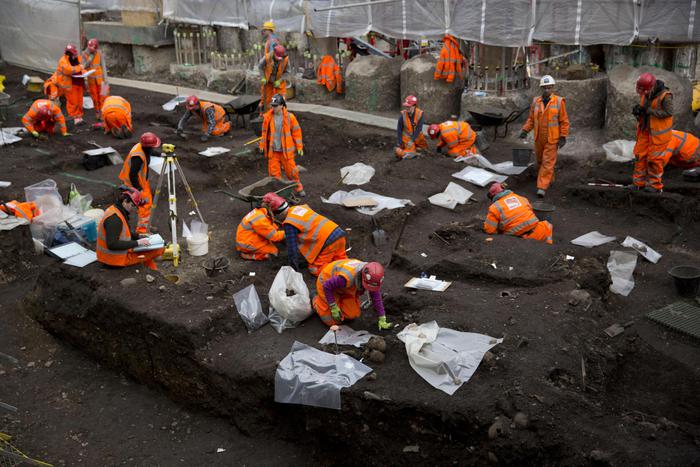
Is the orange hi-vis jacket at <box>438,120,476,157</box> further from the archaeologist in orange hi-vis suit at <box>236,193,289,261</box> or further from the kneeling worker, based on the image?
the kneeling worker

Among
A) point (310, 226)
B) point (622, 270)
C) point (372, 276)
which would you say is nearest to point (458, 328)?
point (372, 276)

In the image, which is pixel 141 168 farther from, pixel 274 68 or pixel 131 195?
pixel 274 68

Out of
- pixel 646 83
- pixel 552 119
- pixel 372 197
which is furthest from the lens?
pixel 372 197

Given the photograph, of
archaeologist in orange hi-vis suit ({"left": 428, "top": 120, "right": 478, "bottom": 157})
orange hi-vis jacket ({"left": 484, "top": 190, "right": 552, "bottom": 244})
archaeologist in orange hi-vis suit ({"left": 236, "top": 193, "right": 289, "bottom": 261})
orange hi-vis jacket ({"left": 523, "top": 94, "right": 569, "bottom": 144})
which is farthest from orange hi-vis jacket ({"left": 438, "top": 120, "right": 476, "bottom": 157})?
archaeologist in orange hi-vis suit ({"left": 236, "top": 193, "right": 289, "bottom": 261})

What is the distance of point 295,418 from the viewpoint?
267 inches

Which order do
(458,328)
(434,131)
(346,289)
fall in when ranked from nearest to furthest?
(458,328)
(346,289)
(434,131)

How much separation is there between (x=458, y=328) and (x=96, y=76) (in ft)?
37.8

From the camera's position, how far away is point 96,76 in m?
15.2

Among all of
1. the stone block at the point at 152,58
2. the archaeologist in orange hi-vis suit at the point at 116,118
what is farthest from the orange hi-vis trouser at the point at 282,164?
the stone block at the point at 152,58

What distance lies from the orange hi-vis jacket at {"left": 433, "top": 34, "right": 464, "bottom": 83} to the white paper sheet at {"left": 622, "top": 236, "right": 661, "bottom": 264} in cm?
629

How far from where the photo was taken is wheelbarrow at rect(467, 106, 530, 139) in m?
13.2

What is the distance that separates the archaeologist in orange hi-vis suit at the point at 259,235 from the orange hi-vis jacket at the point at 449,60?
265 inches

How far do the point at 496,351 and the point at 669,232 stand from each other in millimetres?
4962

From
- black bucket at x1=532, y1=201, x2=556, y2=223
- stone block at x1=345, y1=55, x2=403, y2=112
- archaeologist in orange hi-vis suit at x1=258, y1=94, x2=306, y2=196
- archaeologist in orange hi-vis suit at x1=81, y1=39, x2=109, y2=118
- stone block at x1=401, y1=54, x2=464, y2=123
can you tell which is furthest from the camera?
stone block at x1=345, y1=55, x2=403, y2=112
